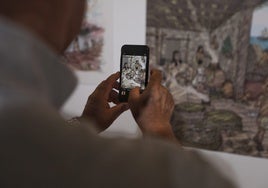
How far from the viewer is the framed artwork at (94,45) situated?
35.2 inches

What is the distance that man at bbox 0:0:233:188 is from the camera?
0.27 m

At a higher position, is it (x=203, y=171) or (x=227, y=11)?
(x=227, y=11)

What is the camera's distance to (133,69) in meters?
0.74

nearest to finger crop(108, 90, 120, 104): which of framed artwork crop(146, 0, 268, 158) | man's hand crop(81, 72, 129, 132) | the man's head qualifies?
man's hand crop(81, 72, 129, 132)

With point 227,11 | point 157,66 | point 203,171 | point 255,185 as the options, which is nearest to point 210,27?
point 227,11

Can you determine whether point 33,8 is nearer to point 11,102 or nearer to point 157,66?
point 11,102

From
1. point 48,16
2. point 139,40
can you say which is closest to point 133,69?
point 139,40

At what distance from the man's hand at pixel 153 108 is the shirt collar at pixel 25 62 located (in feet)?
0.88

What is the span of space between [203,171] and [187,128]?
1.80 feet

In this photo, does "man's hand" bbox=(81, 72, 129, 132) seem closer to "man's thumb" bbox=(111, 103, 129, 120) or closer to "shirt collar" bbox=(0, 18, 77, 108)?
Answer: "man's thumb" bbox=(111, 103, 129, 120)

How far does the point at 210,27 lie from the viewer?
768 mm

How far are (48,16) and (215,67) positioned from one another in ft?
1.79

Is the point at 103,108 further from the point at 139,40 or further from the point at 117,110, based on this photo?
the point at 139,40

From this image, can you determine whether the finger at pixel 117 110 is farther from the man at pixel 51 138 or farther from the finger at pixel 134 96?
the man at pixel 51 138
